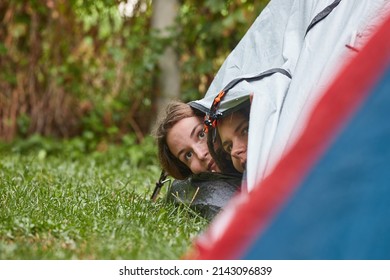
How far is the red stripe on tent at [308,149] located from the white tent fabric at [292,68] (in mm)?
527

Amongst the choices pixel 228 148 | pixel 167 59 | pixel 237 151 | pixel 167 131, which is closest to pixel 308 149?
pixel 237 151

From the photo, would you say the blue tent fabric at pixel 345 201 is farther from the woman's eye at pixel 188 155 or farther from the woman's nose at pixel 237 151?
the woman's eye at pixel 188 155

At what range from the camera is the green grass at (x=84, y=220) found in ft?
6.74

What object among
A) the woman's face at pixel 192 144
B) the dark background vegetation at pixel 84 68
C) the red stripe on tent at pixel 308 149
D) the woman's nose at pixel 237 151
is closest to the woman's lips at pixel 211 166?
the woman's face at pixel 192 144

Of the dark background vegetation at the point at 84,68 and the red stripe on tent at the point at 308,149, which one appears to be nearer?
the red stripe on tent at the point at 308,149

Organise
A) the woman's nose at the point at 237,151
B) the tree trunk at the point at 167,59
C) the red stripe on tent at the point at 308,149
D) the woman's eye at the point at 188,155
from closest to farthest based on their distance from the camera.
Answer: the red stripe on tent at the point at 308,149
the woman's nose at the point at 237,151
the woman's eye at the point at 188,155
the tree trunk at the point at 167,59

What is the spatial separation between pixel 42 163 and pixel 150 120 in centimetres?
174

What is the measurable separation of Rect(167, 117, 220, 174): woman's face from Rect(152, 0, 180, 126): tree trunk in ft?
10.5

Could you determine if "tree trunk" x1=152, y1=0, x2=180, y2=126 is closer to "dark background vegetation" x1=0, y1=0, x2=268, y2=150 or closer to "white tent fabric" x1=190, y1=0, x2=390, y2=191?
"dark background vegetation" x1=0, y1=0, x2=268, y2=150

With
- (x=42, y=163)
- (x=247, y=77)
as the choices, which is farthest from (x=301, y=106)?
(x=42, y=163)

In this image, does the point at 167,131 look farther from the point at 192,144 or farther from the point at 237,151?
the point at 237,151

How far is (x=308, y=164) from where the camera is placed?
1.49 m

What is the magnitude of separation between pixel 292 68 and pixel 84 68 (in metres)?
3.93

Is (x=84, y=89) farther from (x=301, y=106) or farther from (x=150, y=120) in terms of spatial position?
(x=301, y=106)
